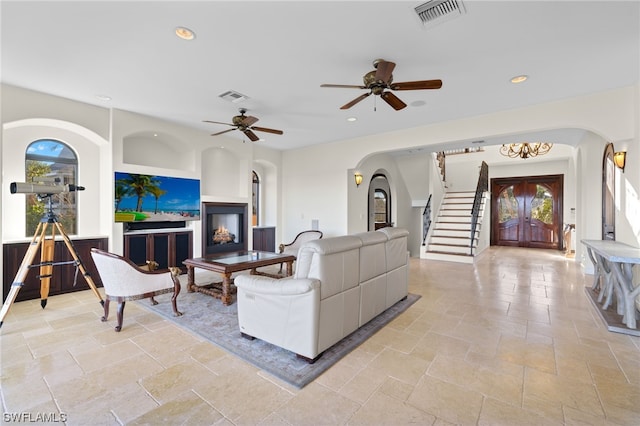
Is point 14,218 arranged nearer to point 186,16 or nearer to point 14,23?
point 14,23

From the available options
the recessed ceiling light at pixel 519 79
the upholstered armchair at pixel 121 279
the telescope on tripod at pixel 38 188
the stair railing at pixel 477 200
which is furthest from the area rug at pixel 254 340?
the stair railing at pixel 477 200

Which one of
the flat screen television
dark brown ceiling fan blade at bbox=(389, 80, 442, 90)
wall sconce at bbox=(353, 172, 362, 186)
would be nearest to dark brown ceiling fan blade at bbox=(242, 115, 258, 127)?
the flat screen television

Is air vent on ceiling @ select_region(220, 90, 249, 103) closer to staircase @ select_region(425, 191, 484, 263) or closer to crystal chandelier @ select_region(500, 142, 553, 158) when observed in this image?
staircase @ select_region(425, 191, 484, 263)

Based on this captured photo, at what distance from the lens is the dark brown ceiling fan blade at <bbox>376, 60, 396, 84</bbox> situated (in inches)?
116

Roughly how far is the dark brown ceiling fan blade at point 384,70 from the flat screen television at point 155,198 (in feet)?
14.7

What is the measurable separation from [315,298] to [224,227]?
16.3 ft

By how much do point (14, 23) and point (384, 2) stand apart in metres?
3.25

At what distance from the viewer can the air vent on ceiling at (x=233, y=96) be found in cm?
416

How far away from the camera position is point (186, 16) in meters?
2.49

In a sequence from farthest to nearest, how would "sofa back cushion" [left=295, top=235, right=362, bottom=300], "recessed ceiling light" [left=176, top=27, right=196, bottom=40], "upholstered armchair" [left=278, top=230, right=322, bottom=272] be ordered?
1. "upholstered armchair" [left=278, top=230, right=322, bottom=272]
2. "recessed ceiling light" [left=176, top=27, right=196, bottom=40]
3. "sofa back cushion" [left=295, top=235, right=362, bottom=300]

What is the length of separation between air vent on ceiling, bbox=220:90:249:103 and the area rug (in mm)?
2979

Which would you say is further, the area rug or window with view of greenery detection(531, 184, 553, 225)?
window with view of greenery detection(531, 184, 553, 225)

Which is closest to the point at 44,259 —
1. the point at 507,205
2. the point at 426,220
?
the point at 426,220

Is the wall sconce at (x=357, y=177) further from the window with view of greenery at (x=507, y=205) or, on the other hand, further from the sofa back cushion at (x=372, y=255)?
the window with view of greenery at (x=507, y=205)
